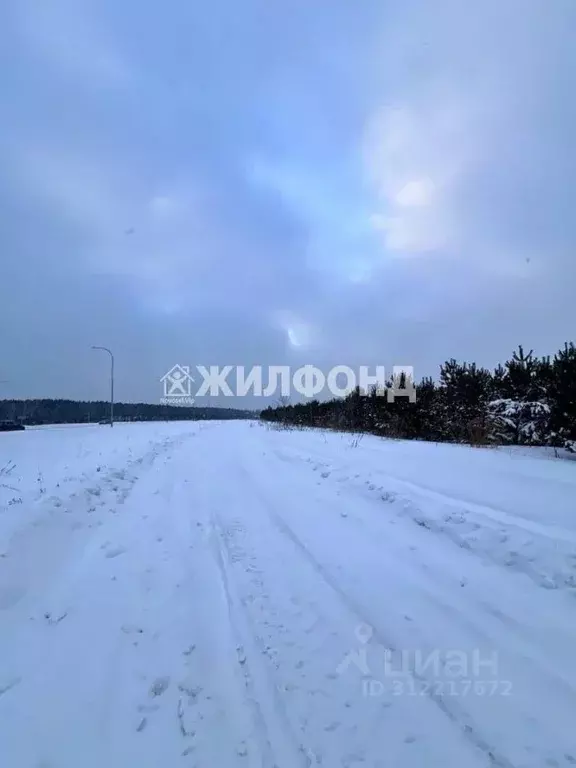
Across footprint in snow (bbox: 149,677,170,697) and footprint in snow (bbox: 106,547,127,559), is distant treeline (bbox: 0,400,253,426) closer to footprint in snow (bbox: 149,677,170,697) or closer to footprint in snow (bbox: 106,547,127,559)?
footprint in snow (bbox: 106,547,127,559)

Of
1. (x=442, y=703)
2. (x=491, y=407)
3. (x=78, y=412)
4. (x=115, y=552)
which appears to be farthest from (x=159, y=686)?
(x=78, y=412)

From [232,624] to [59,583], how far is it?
7.15 feet

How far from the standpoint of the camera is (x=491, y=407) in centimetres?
1922

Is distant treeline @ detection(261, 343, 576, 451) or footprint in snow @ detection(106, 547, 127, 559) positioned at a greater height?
distant treeline @ detection(261, 343, 576, 451)

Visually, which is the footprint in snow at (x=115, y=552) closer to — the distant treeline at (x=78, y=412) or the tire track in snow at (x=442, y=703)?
the tire track in snow at (x=442, y=703)

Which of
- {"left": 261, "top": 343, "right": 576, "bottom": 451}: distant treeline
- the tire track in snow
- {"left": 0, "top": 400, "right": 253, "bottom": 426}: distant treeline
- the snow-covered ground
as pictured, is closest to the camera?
the tire track in snow

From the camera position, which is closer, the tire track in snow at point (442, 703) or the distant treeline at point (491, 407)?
the tire track in snow at point (442, 703)

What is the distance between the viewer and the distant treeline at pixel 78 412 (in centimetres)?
9206

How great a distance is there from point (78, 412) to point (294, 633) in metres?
121

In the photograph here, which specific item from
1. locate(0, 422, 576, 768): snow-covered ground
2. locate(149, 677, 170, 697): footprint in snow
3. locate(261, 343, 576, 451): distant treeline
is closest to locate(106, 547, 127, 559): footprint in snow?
locate(0, 422, 576, 768): snow-covered ground

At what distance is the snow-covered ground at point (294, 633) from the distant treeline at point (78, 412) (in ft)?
279

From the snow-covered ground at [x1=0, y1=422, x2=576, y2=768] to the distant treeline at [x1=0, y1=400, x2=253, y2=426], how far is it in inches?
3342

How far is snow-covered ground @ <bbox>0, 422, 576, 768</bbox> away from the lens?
231 cm

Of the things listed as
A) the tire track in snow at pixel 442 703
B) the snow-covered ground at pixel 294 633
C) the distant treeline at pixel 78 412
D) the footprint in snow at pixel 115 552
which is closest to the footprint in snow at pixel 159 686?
the snow-covered ground at pixel 294 633
